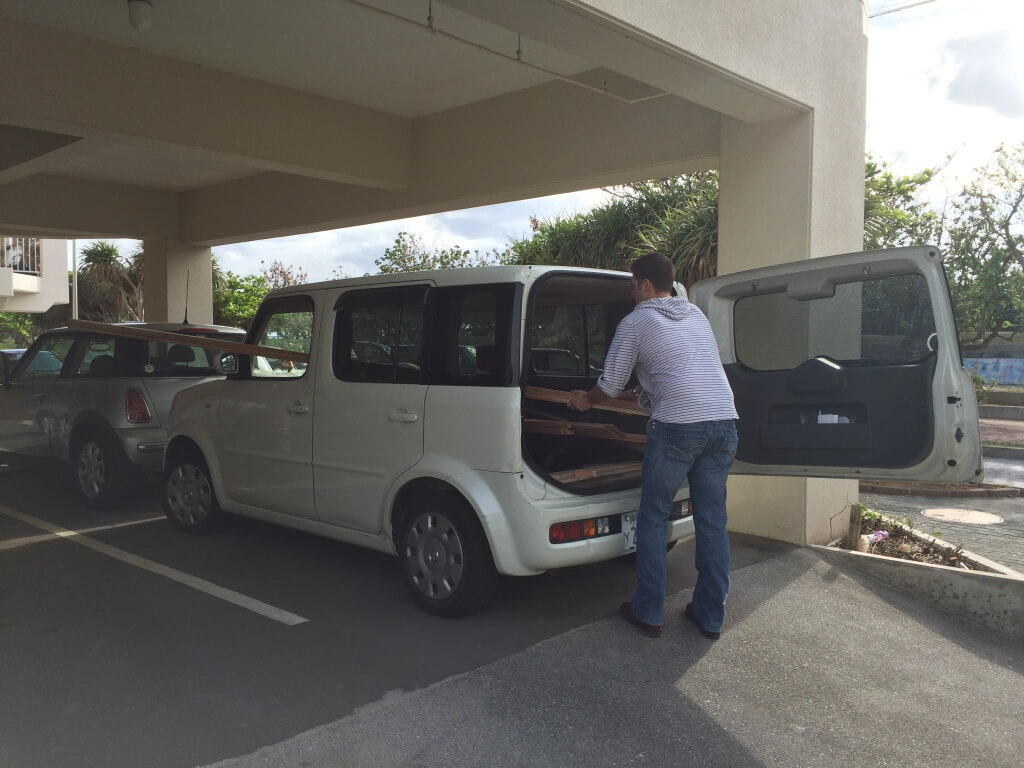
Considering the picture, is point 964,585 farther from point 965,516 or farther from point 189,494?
point 189,494

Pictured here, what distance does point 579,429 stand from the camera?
4754mm

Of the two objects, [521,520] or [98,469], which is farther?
[98,469]

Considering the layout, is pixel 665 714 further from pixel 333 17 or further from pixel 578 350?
pixel 333 17

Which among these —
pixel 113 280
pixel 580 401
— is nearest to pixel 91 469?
pixel 580 401

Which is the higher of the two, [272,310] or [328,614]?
[272,310]

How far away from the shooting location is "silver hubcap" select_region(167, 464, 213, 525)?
6211mm

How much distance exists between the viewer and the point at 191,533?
639 cm

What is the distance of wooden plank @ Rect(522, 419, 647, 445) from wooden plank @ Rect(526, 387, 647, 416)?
121mm

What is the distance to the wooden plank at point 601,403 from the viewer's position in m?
4.53

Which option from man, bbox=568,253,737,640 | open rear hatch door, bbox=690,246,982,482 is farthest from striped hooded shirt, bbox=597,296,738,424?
open rear hatch door, bbox=690,246,982,482

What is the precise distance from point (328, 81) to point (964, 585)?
7252mm

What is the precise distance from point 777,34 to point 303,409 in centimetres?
432

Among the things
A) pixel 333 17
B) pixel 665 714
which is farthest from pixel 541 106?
pixel 665 714

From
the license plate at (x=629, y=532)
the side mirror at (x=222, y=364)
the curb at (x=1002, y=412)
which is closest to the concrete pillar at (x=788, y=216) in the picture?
the license plate at (x=629, y=532)
